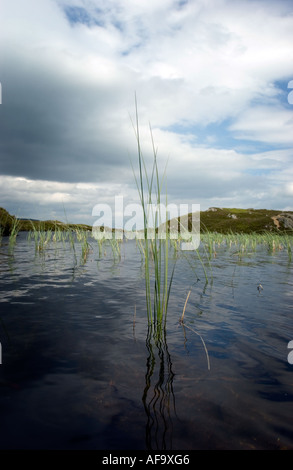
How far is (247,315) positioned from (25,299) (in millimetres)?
3683

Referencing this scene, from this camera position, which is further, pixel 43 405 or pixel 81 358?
pixel 81 358

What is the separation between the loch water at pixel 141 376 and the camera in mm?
1736

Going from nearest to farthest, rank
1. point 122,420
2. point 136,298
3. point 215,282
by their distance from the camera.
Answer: point 122,420 → point 136,298 → point 215,282

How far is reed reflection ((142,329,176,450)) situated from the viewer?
170 cm

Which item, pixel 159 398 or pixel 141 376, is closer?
pixel 159 398

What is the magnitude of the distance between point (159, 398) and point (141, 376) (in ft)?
1.08

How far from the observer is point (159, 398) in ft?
6.79

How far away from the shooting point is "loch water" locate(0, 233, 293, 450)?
5.70ft

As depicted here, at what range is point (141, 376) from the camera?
236 cm

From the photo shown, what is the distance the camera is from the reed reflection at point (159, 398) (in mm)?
1695

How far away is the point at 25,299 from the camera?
15.2 ft

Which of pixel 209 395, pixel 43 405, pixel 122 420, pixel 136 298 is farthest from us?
pixel 136 298
